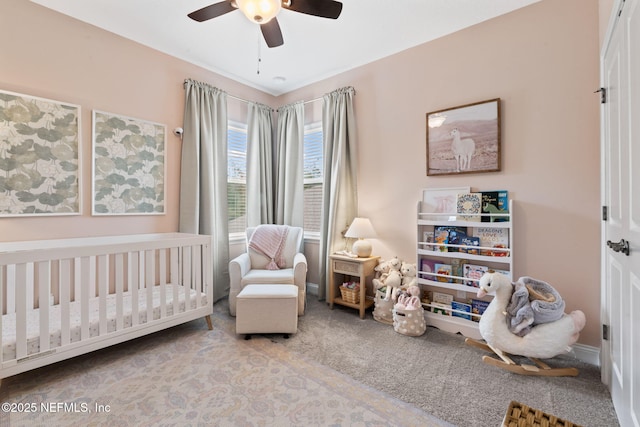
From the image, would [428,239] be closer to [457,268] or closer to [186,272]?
[457,268]

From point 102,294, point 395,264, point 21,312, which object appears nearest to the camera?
point 21,312

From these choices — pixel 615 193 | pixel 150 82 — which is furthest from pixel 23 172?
pixel 615 193

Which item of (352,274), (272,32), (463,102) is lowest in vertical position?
(352,274)

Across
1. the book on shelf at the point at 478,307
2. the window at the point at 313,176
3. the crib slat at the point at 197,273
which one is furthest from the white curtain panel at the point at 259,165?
the book on shelf at the point at 478,307

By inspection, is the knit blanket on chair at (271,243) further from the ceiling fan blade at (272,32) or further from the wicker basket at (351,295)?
the ceiling fan blade at (272,32)

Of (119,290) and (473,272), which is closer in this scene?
(119,290)

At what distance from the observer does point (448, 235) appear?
8.63 feet

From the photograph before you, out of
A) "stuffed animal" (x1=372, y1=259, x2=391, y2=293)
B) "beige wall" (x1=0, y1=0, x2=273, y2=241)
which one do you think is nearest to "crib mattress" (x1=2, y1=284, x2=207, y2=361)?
"beige wall" (x1=0, y1=0, x2=273, y2=241)

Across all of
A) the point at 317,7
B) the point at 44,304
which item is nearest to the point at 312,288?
the point at 44,304

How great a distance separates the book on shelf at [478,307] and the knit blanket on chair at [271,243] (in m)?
Answer: 1.92

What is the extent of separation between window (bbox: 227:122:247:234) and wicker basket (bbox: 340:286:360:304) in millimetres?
1564

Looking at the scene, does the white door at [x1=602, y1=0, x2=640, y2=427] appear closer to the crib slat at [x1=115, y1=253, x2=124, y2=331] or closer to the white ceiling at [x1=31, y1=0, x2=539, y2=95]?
the white ceiling at [x1=31, y1=0, x2=539, y2=95]

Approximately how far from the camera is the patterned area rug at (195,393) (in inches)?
59.9

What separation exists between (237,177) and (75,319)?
2.19 meters
